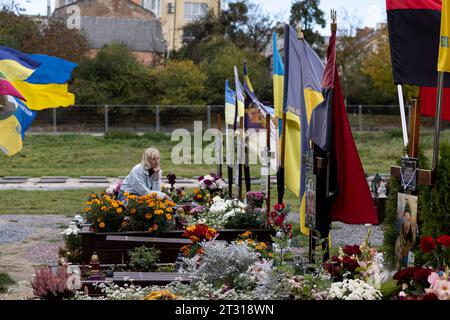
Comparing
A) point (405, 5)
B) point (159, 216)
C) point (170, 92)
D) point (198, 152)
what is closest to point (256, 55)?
point (170, 92)

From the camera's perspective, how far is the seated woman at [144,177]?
13.1m

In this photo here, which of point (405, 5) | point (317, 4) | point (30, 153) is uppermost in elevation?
point (317, 4)

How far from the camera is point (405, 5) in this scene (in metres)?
8.04

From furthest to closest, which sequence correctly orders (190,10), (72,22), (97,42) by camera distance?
(190,10) → (97,42) → (72,22)

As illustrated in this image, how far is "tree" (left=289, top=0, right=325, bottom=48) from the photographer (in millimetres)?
60906

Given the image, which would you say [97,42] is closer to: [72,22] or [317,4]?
[72,22]

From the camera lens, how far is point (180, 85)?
164 ft

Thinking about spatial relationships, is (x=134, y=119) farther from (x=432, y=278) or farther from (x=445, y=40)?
(x=432, y=278)

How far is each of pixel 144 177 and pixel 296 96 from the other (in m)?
2.95

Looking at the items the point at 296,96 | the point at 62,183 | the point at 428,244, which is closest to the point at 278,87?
the point at 296,96

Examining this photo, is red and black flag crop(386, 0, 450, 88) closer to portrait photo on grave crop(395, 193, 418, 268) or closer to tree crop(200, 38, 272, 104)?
portrait photo on grave crop(395, 193, 418, 268)

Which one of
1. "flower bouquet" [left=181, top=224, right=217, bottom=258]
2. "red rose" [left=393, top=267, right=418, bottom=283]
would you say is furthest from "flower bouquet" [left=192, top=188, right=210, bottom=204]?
"red rose" [left=393, top=267, right=418, bottom=283]

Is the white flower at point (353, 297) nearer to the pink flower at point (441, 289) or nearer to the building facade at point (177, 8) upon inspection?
the pink flower at point (441, 289)
